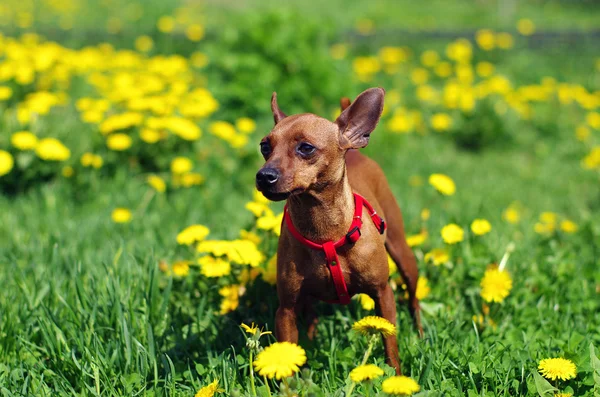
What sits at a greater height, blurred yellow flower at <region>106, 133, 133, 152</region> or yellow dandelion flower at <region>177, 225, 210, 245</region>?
yellow dandelion flower at <region>177, 225, 210, 245</region>

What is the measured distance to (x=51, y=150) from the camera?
435 cm

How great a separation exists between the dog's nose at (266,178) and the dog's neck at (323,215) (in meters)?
0.26

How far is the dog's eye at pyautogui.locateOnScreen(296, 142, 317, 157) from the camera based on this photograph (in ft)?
6.84

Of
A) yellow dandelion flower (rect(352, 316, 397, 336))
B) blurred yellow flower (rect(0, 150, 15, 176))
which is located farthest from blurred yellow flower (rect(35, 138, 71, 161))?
yellow dandelion flower (rect(352, 316, 397, 336))

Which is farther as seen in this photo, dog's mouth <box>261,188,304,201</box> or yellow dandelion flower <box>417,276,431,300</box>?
yellow dandelion flower <box>417,276,431,300</box>

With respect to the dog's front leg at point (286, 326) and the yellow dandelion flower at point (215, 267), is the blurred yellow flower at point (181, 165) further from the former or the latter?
the dog's front leg at point (286, 326)

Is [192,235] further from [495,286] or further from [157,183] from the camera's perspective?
[157,183]

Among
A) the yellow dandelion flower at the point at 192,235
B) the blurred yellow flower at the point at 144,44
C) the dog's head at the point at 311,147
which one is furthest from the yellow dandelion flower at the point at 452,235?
the blurred yellow flower at the point at 144,44

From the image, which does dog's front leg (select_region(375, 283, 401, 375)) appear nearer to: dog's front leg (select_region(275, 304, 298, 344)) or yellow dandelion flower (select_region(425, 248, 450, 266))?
dog's front leg (select_region(275, 304, 298, 344))

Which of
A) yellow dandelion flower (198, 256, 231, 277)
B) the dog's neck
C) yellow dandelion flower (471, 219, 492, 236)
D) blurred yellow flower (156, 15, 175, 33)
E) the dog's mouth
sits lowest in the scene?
blurred yellow flower (156, 15, 175, 33)

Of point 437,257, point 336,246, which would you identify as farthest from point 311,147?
point 437,257

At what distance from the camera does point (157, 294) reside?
2.87m

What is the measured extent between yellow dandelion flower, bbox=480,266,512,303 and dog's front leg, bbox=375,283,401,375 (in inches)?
23.8

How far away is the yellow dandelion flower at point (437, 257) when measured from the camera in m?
3.07
